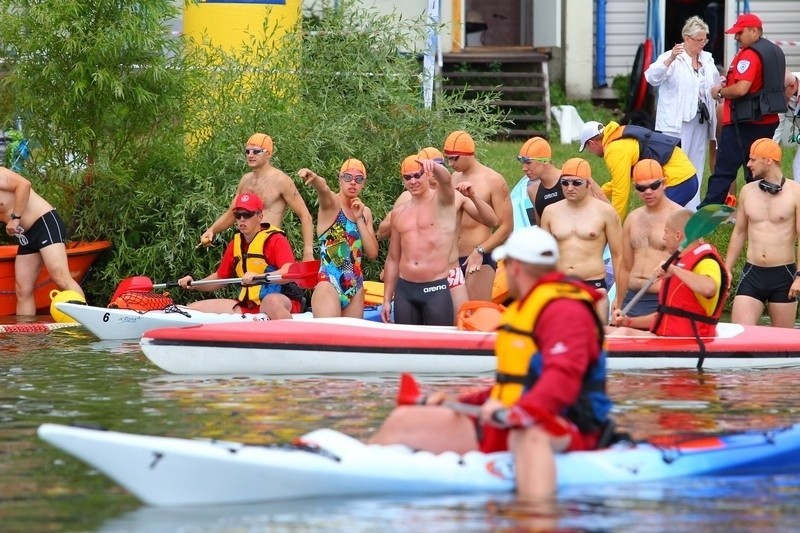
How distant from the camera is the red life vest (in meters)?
10.6

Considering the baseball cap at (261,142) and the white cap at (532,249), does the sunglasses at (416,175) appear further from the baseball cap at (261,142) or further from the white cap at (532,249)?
the white cap at (532,249)

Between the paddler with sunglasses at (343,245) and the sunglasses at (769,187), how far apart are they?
10.4ft

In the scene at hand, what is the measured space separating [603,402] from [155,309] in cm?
689

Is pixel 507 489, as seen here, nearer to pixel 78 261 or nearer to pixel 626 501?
pixel 626 501

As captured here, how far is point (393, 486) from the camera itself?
22.8 feet

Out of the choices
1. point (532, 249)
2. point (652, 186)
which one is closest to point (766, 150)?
point (652, 186)

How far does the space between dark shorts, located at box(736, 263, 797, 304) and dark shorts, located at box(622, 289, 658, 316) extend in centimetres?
104

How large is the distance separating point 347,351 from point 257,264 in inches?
88.4

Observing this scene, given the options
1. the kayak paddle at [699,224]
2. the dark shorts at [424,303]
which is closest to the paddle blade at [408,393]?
the kayak paddle at [699,224]

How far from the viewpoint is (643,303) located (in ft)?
38.3

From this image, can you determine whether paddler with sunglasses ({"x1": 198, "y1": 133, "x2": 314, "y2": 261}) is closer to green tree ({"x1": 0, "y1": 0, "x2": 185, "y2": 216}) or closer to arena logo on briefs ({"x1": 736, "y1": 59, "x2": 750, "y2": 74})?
green tree ({"x1": 0, "y1": 0, "x2": 185, "y2": 216})

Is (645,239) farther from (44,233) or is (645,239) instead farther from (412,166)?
(44,233)

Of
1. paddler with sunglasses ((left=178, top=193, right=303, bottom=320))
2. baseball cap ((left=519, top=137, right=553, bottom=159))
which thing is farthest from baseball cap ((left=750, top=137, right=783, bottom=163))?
paddler with sunglasses ((left=178, top=193, right=303, bottom=320))

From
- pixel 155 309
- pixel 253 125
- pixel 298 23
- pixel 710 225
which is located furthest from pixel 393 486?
pixel 298 23
